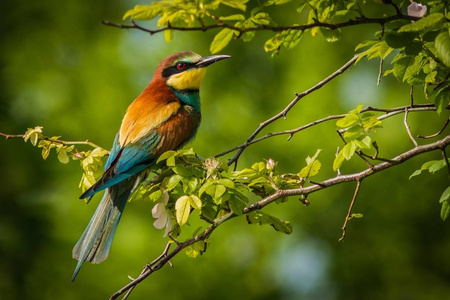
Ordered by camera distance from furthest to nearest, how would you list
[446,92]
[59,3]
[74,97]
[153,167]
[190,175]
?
[59,3] < [74,97] < [153,167] < [190,175] < [446,92]

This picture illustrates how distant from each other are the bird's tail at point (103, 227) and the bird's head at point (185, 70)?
0.75m

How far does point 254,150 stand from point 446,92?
373cm

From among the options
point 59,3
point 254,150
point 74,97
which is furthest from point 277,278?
point 59,3

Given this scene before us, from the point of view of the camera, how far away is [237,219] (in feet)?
19.9

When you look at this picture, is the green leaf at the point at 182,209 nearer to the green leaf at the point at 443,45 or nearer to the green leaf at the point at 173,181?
the green leaf at the point at 173,181

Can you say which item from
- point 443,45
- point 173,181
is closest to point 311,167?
point 173,181

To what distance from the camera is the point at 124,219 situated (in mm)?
5879

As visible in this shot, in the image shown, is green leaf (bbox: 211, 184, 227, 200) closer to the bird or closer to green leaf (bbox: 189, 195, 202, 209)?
green leaf (bbox: 189, 195, 202, 209)

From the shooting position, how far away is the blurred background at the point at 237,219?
235 inches

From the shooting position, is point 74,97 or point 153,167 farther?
point 74,97

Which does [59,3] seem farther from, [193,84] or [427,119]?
[193,84]

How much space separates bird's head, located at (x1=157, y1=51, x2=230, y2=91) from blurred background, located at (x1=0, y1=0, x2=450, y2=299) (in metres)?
1.93

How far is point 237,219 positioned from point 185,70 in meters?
2.27

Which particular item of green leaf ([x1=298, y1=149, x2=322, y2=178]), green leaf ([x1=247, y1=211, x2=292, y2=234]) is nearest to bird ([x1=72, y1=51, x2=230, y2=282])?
green leaf ([x1=247, y1=211, x2=292, y2=234])
